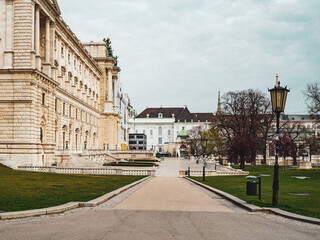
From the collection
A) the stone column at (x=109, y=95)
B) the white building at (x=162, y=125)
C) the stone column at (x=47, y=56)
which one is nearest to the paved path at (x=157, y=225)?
the stone column at (x=47, y=56)

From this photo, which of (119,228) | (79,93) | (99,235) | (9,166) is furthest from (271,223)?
(79,93)

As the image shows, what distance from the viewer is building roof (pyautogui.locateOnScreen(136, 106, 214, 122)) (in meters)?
167

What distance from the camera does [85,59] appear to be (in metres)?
79.1

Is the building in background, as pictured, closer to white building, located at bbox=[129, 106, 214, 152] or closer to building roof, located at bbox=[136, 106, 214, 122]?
white building, located at bbox=[129, 106, 214, 152]

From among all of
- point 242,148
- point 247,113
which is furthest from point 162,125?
point 242,148

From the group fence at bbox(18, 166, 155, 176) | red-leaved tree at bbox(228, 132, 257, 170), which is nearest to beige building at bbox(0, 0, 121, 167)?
fence at bbox(18, 166, 155, 176)

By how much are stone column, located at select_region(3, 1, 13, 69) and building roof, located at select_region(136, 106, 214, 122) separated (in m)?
129

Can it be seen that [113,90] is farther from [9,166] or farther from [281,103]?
[281,103]

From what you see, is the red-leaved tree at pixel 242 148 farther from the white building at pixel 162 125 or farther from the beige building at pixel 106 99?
the white building at pixel 162 125

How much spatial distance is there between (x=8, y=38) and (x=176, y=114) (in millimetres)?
137157

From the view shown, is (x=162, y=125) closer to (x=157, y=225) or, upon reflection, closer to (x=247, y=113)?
(x=247, y=113)

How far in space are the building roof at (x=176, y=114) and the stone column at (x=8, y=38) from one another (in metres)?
129

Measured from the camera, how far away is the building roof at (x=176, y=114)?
167375 millimetres

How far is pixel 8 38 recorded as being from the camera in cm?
4006
